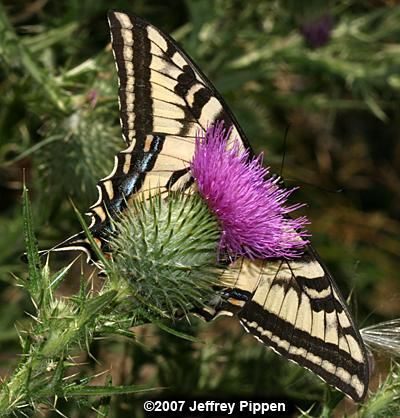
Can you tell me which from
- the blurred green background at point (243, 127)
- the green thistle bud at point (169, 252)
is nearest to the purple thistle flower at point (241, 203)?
the green thistle bud at point (169, 252)

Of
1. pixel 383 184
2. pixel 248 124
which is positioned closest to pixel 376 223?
pixel 383 184

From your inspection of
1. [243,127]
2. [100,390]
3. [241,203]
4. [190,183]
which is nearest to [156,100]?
[190,183]

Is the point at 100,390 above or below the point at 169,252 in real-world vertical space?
below

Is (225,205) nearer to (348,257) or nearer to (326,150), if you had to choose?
(348,257)

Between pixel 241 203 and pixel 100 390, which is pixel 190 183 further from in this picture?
pixel 100 390

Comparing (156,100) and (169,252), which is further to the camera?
(156,100)

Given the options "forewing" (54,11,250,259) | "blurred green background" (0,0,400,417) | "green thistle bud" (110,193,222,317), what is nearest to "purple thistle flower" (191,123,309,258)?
"green thistle bud" (110,193,222,317)
